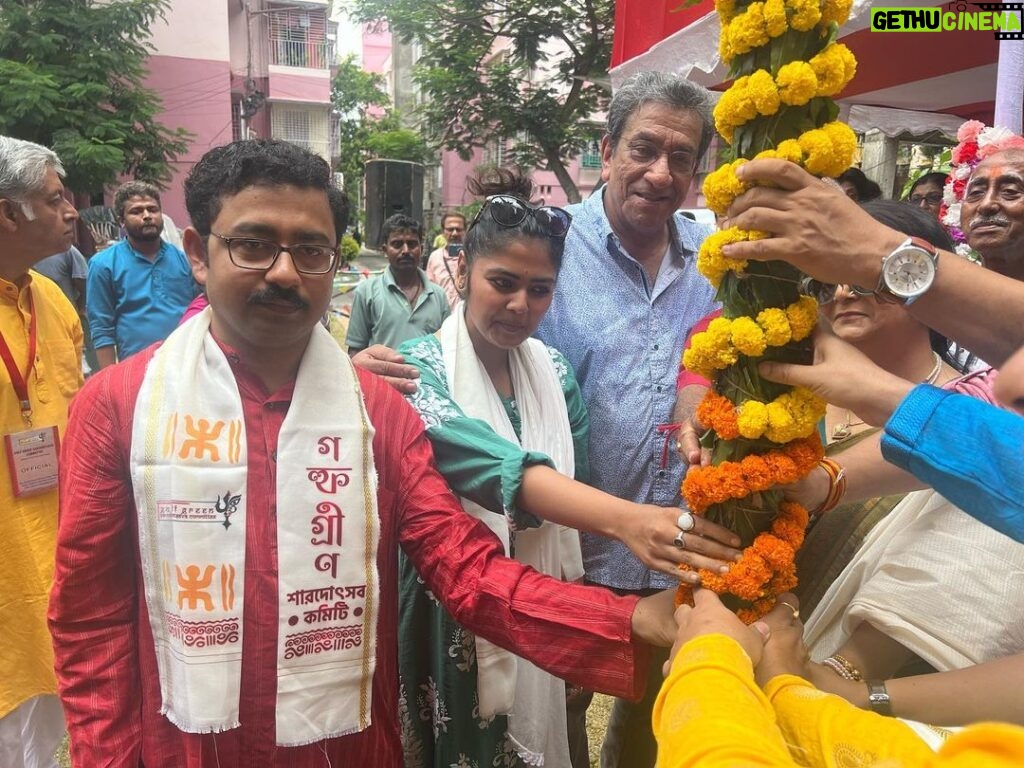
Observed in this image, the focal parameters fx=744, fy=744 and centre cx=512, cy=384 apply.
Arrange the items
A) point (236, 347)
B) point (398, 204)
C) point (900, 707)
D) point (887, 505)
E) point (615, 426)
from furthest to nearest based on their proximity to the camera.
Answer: point (398, 204) → point (615, 426) → point (887, 505) → point (236, 347) → point (900, 707)

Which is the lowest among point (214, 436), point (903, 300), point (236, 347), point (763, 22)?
point (214, 436)

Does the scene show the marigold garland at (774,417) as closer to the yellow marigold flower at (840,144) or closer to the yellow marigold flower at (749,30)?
the yellow marigold flower at (840,144)

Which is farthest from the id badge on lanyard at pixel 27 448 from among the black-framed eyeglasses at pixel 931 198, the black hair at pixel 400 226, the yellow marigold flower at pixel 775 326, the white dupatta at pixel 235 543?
the black-framed eyeglasses at pixel 931 198

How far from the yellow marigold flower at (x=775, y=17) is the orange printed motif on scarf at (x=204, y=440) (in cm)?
139

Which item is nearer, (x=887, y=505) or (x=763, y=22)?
(x=763, y=22)

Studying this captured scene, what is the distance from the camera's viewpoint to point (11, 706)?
111 inches

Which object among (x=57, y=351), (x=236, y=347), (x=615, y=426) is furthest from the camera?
(x=57, y=351)

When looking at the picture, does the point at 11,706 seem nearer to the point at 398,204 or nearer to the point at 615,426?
the point at 615,426

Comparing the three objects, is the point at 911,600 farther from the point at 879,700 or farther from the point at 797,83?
the point at 797,83

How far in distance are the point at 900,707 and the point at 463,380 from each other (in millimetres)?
1328

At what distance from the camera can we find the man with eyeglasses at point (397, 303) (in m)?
5.79

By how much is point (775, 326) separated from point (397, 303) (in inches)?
184

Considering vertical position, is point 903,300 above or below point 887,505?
above

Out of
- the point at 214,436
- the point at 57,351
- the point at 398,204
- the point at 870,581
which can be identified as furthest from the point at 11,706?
the point at 398,204
